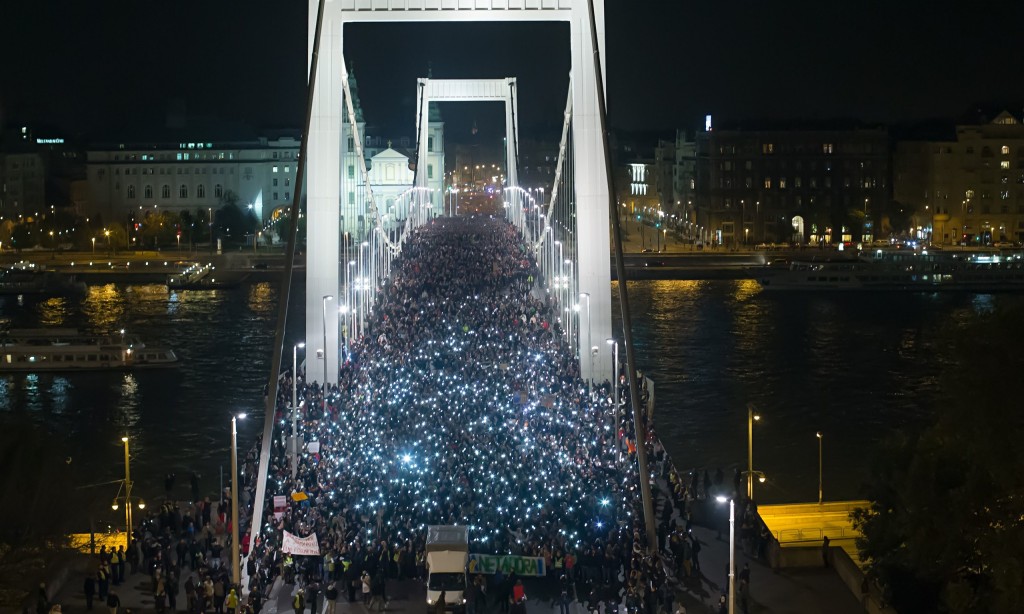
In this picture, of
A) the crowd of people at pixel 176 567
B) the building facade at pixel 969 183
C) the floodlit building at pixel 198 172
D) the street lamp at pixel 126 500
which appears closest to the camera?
the crowd of people at pixel 176 567

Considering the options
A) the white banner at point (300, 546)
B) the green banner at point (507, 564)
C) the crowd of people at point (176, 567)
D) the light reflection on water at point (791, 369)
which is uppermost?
the white banner at point (300, 546)

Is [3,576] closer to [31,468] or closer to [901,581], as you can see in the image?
[31,468]

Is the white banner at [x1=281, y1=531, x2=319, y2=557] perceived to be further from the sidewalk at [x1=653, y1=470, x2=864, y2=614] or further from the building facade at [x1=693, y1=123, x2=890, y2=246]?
the building facade at [x1=693, y1=123, x2=890, y2=246]

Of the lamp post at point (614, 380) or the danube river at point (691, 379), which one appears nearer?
the lamp post at point (614, 380)

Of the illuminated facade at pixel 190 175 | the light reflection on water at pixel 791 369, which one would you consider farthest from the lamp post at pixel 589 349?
the illuminated facade at pixel 190 175

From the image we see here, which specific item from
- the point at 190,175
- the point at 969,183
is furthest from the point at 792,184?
the point at 190,175

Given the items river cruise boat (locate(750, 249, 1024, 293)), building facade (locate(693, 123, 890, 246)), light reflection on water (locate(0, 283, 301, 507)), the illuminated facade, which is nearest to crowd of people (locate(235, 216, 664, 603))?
Result: light reflection on water (locate(0, 283, 301, 507))

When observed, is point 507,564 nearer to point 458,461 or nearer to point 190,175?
point 458,461

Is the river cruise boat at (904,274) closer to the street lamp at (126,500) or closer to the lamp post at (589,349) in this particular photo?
the lamp post at (589,349)
